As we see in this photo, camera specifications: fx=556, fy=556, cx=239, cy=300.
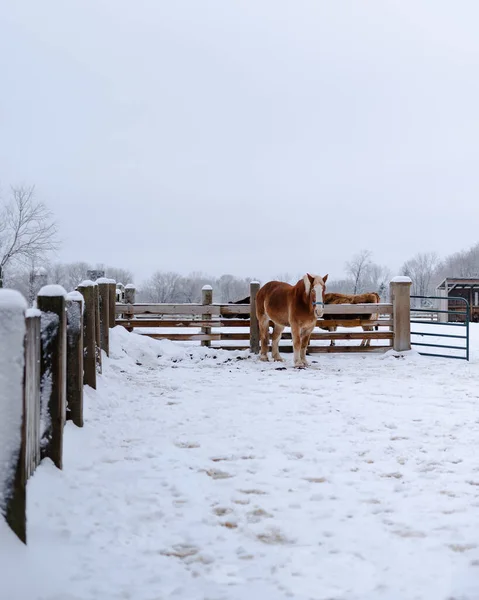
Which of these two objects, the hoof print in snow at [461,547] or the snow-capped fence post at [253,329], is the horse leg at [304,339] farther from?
the hoof print in snow at [461,547]

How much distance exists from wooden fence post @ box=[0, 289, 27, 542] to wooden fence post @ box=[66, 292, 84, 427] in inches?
69.4

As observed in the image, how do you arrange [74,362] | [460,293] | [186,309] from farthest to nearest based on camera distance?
[460,293], [186,309], [74,362]

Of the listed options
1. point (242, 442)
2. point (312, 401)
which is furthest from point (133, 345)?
point (242, 442)

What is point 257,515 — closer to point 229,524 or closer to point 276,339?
point 229,524

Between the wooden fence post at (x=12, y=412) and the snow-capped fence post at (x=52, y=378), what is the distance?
0.88m

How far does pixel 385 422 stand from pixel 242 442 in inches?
59.8

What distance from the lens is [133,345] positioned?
9562 mm

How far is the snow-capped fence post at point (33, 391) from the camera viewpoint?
9.22 feet

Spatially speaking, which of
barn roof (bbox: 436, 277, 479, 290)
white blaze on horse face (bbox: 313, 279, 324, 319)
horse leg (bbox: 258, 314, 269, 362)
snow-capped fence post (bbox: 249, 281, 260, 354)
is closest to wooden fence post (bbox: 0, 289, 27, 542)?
white blaze on horse face (bbox: 313, 279, 324, 319)

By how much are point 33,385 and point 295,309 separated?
671 cm

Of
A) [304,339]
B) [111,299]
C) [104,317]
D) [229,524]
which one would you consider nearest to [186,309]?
[111,299]

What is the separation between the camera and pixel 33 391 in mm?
2982

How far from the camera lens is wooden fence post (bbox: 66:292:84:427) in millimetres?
4266

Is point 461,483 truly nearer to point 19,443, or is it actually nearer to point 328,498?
point 328,498
